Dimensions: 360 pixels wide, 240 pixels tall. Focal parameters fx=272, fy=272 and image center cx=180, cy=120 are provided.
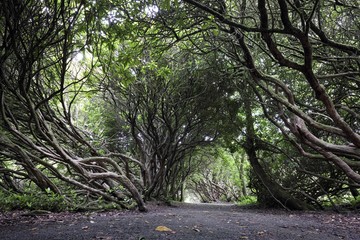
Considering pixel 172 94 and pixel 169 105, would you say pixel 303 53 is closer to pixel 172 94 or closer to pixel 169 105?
pixel 172 94

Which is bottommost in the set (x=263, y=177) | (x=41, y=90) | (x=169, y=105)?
(x=263, y=177)

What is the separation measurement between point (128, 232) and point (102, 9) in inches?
97.4

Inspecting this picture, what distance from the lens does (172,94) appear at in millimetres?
7020

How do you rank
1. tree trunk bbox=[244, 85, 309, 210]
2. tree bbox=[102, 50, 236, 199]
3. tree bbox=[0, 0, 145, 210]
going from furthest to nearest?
tree trunk bbox=[244, 85, 309, 210] < tree bbox=[102, 50, 236, 199] < tree bbox=[0, 0, 145, 210]

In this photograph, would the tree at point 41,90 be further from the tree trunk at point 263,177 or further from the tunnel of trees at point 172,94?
the tree trunk at point 263,177

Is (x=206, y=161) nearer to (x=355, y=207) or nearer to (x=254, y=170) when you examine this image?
(x=254, y=170)

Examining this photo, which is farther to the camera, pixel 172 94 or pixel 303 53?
pixel 172 94

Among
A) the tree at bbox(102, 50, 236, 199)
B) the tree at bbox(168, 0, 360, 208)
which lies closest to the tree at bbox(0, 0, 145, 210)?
the tree at bbox(102, 50, 236, 199)

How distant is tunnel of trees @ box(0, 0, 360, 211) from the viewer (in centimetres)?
354

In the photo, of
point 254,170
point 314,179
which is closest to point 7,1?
point 254,170

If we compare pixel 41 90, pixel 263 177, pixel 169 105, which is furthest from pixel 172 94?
pixel 263 177

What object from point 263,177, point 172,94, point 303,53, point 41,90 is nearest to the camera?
point 303,53

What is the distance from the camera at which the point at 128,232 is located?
2893 mm

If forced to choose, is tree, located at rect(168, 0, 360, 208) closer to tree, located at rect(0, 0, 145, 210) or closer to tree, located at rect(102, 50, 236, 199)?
Result: tree, located at rect(102, 50, 236, 199)
